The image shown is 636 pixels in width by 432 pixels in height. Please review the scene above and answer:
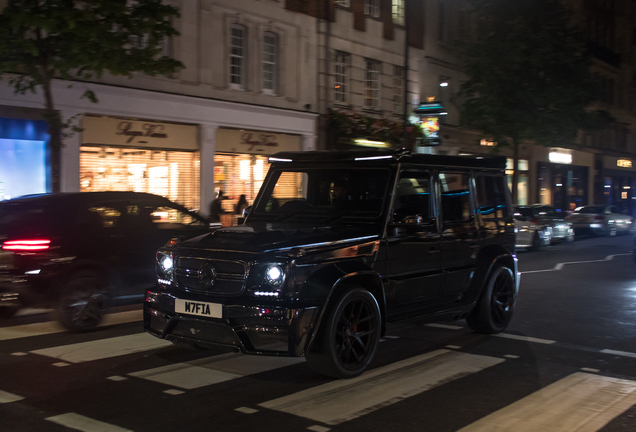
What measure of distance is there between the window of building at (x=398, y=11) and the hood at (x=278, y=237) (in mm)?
25260

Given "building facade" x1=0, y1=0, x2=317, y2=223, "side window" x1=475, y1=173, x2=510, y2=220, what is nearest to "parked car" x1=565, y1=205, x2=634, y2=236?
"building facade" x1=0, y1=0, x2=317, y2=223

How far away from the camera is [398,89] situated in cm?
3020

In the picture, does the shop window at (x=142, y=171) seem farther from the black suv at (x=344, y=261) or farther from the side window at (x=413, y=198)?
the side window at (x=413, y=198)

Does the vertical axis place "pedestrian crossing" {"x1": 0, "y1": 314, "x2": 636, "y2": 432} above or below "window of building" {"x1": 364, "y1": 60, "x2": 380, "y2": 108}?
below

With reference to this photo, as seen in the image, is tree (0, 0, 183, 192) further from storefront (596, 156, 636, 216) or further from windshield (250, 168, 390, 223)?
storefront (596, 156, 636, 216)

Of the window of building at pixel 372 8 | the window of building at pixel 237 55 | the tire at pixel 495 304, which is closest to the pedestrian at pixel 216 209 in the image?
the window of building at pixel 237 55

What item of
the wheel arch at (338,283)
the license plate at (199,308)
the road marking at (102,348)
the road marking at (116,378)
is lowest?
the road marking at (102,348)

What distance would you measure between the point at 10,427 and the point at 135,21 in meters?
9.94

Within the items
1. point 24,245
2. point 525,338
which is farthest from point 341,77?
point 24,245

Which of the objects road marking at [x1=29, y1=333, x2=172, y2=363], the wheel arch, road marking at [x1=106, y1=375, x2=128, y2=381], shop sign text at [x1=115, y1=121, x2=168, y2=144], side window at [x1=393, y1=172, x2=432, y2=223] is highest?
shop sign text at [x1=115, y1=121, x2=168, y2=144]

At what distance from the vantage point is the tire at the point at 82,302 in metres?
7.89

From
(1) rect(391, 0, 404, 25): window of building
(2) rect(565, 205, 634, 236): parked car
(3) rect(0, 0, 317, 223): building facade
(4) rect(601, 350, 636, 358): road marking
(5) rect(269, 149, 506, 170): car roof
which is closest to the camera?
(5) rect(269, 149, 506, 170): car roof

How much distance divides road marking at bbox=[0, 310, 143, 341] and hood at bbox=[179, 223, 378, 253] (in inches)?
114

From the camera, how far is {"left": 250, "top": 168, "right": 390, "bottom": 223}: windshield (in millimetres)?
6676
